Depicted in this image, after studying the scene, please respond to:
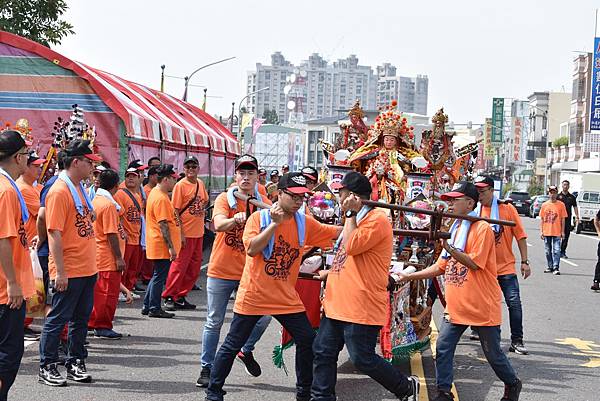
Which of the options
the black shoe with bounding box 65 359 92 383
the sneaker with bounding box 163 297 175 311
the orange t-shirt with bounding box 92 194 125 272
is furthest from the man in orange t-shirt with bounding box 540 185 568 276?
the black shoe with bounding box 65 359 92 383

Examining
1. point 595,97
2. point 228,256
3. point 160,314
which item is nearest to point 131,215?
point 160,314

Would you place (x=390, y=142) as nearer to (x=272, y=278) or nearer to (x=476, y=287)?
(x=476, y=287)

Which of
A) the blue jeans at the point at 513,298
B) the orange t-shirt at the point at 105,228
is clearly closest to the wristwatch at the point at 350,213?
the orange t-shirt at the point at 105,228

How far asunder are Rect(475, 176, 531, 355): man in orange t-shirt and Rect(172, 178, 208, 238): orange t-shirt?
160 inches

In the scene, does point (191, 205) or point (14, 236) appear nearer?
point (14, 236)

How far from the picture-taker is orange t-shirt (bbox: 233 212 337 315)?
21.3 ft

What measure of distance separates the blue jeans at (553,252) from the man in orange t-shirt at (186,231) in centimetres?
967

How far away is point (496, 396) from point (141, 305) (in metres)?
5.95

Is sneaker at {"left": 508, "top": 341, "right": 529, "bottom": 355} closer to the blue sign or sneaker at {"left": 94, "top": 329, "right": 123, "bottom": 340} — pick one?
sneaker at {"left": 94, "top": 329, "right": 123, "bottom": 340}

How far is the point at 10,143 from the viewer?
19.4 feet

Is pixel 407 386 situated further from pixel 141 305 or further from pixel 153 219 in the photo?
pixel 141 305

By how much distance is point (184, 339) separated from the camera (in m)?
9.91

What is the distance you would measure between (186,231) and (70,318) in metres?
4.59

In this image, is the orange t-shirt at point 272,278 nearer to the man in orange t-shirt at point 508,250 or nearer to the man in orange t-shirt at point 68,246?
the man in orange t-shirt at point 68,246
